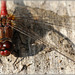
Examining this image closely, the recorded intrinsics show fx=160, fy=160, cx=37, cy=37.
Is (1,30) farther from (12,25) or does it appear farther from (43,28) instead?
(43,28)

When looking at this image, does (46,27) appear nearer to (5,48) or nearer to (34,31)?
(34,31)

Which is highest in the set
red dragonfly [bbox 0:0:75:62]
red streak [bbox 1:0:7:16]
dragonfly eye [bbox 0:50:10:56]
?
red streak [bbox 1:0:7:16]

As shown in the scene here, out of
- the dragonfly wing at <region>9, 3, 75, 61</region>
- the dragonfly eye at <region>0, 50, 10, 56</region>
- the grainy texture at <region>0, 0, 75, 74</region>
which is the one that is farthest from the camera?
the dragonfly wing at <region>9, 3, 75, 61</region>

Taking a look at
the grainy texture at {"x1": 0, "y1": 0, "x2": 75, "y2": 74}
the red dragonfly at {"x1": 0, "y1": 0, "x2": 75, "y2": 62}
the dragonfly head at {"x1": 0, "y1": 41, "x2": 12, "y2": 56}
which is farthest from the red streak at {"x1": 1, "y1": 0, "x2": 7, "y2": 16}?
the dragonfly head at {"x1": 0, "y1": 41, "x2": 12, "y2": 56}

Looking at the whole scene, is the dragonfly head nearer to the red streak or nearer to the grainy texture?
the grainy texture

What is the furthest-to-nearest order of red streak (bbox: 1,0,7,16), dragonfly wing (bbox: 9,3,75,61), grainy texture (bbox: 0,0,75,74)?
red streak (bbox: 1,0,7,16)
dragonfly wing (bbox: 9,3,75,61)
grainy texture (bbox: 0,0,75,74)

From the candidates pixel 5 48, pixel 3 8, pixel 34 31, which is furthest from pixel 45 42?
pixel 3 8

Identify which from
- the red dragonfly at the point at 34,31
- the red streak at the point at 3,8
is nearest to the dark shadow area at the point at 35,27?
the red dragonfly at the point at 34,31

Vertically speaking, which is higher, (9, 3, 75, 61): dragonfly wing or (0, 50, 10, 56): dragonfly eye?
(9, 3, 75, 61): dragonfly wing

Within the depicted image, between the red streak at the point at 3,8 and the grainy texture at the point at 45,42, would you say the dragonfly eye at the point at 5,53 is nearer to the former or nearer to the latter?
the grainy texture at the point at 45,42
